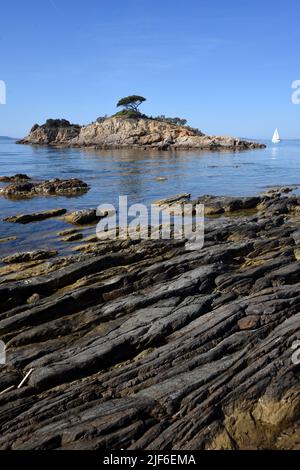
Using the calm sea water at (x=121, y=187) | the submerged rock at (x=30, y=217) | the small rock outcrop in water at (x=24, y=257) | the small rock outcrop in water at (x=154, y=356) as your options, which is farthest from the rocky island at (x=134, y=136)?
the small rock outcrop in water at (x=154, y=356)

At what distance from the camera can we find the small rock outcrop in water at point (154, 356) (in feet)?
26.3

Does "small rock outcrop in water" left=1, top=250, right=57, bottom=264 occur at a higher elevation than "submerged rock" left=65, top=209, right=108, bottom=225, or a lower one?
lower

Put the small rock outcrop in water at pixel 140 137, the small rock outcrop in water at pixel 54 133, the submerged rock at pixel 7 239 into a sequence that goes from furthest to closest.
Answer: the small rock outcrop in water at pixel 54 133
the small rock outcrop in water at pixel 140 137
the submerged rock at pixel 7 239

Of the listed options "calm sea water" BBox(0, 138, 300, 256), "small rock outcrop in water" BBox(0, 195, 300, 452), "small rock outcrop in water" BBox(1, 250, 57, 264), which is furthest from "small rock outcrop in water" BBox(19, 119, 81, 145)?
"small rock outcrop in water" BBox(0, 195, 300, 452)

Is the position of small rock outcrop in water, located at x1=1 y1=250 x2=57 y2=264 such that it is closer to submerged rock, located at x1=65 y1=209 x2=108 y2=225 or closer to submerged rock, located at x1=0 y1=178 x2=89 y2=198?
submerged rock, located at x1=65 y1=209 x2=108 y2=225

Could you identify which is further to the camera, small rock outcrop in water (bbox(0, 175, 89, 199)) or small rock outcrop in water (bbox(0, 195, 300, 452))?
small rock outcrop in water (bbox(0, 175, 89, 199))

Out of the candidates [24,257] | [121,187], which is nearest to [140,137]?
[121,187]

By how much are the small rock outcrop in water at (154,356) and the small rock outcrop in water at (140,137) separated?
103m

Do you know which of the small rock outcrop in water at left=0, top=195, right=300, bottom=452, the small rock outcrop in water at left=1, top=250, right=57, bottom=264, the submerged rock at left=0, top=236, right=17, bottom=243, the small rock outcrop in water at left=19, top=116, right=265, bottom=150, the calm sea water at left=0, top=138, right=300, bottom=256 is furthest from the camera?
the small rock outcrop in water at left=19, top=116, right=265, bottom=150

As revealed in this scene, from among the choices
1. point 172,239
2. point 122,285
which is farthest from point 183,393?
point 172,239

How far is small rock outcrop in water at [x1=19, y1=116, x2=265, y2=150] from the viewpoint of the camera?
121000 mm

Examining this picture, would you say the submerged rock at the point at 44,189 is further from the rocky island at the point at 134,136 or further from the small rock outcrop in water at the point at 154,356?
the rocky island at the point at 134,136

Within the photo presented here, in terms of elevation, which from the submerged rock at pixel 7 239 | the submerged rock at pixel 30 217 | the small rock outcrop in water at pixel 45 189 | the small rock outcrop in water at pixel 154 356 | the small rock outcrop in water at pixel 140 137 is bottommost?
the small rock outcrop in water at pixel 154 356

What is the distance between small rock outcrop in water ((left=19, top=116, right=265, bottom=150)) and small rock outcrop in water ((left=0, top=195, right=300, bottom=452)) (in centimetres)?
10291
